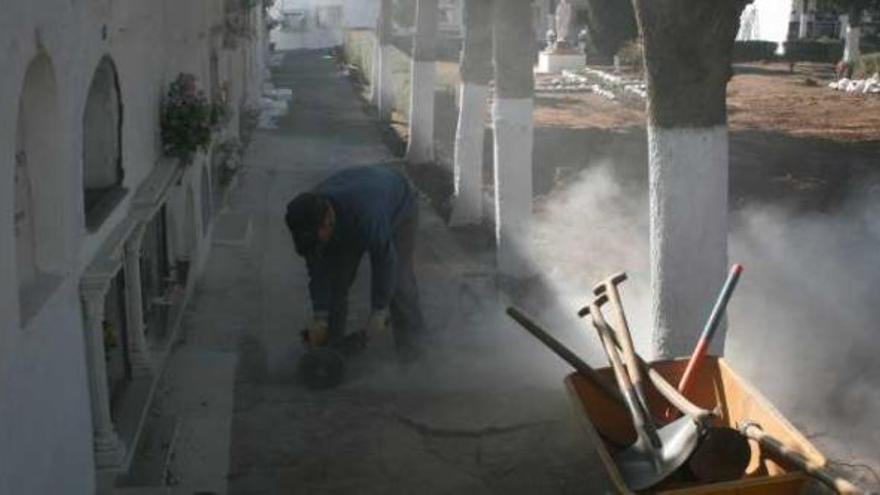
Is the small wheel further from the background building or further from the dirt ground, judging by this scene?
the dirt ground

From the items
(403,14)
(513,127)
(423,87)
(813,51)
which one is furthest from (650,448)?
(403,14)

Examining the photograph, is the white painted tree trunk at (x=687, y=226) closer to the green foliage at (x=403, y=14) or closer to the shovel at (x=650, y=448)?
the shovel at (x=650, y=448)

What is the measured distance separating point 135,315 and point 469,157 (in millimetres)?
6639

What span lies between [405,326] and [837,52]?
1390 inches

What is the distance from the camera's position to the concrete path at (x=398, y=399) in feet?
20.4

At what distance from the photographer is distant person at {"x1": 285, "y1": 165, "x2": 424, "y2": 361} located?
6707 mm

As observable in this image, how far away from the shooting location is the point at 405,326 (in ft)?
26.5

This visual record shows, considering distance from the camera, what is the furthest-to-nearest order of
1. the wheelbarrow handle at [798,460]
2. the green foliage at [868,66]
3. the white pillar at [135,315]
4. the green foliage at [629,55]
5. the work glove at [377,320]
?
the green foliage at [629,55] < the green foliage at [868,66] < the work glove at [377,320] < the white pillar at [135,315] < the wheelbarrow handle at [798,460]

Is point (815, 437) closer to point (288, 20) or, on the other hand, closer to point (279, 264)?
point (279, 264)

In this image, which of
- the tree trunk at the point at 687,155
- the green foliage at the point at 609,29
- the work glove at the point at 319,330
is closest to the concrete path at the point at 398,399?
the work glove at the point at 319,330

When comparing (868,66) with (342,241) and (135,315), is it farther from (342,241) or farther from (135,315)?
(135,315)

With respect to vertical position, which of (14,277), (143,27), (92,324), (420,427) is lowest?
(420,427)

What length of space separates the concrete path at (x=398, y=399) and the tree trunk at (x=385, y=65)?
12.5 m

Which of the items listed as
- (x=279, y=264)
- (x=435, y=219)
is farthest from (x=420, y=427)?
(x=435, y=219)
